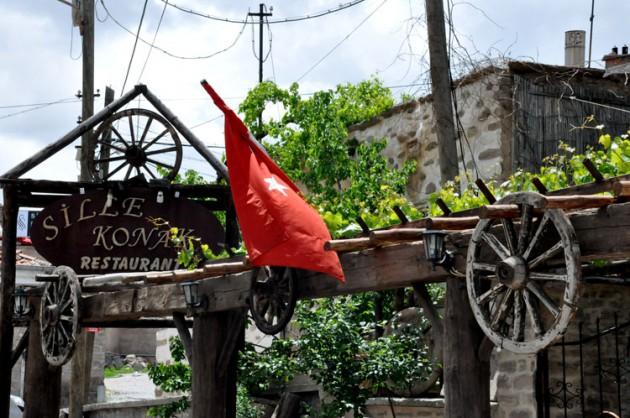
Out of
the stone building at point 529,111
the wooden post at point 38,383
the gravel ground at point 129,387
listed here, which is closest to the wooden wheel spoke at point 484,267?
the stone building at point 529,111

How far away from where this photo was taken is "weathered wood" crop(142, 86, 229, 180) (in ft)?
37.7

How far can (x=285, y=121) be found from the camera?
1905cm

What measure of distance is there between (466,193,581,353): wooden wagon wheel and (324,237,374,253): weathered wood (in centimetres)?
104

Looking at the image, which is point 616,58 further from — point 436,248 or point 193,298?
point 436,248

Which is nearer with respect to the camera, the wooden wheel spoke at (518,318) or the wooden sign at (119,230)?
the wooden wheel spoke at (518,318)

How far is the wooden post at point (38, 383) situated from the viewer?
1215cm

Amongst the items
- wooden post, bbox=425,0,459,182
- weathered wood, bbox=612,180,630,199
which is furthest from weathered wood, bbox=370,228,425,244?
wooden post, bbox=425,0,459,182

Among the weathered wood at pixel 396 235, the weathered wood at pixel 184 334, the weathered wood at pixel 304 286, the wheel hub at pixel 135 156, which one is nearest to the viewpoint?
the weathered wood at pixel 396 235

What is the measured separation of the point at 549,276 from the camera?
6074 mm

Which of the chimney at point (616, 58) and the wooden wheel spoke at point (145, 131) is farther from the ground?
the chimney at point (616, 58)

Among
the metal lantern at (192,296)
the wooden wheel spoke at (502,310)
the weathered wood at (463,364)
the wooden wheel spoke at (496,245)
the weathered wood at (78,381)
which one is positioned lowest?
the weathered wood at (78,381)

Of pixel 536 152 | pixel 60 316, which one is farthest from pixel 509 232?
pixel 536 152

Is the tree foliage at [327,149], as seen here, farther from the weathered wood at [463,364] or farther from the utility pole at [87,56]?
the weathered wood at [463,364]

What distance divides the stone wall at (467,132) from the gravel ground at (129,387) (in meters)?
14.4
